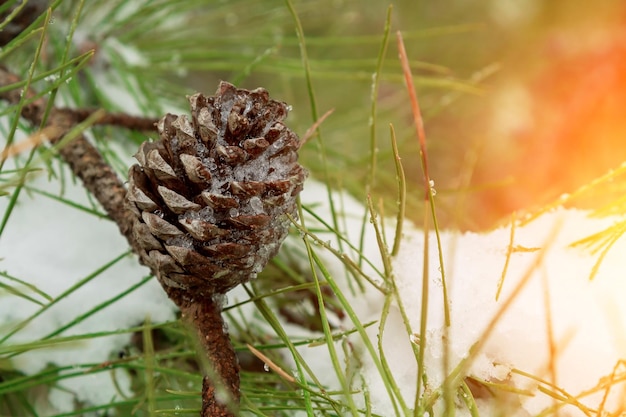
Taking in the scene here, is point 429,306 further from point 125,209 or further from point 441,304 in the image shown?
point 125,209

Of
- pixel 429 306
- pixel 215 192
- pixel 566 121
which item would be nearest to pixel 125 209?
pixel 215 192

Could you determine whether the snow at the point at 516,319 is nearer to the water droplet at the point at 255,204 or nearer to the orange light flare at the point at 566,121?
the water droplet at the point at 255,204

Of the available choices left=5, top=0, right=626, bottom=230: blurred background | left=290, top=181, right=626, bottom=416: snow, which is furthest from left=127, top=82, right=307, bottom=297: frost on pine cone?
left=5, top=0, right=626, bottom=230: blurred background

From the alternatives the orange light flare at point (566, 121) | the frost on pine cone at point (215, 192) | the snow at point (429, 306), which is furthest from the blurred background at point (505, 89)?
the frost on pine cone at point (215, 192)

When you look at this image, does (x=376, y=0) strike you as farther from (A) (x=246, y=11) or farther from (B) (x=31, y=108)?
(B) (x=31, y=108)

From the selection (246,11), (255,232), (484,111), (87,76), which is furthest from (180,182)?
(484,111)

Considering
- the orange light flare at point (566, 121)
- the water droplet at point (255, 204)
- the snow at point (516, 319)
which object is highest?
the orange light flare at point (566, 121)
